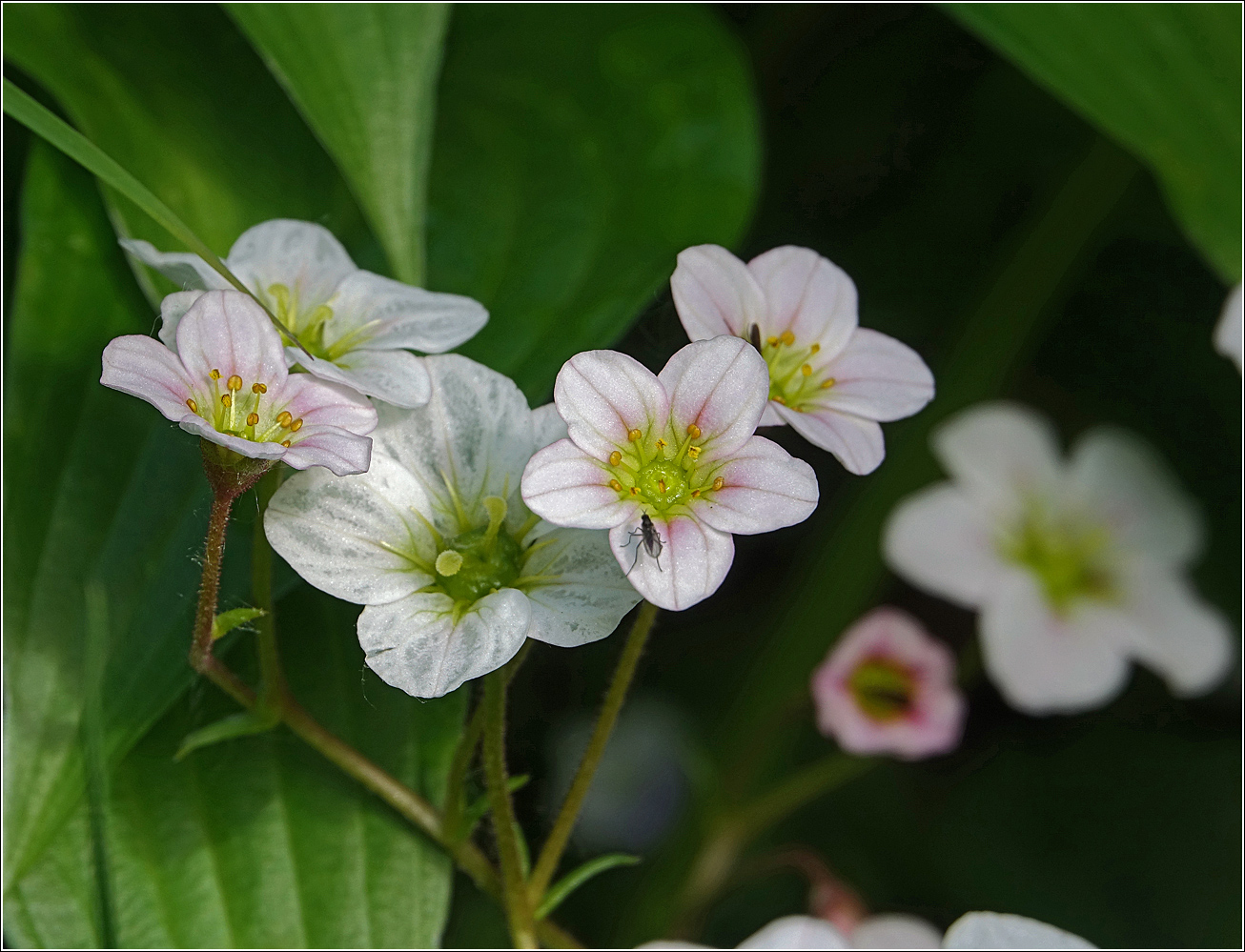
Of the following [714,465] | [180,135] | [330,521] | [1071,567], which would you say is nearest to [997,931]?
[714,465]

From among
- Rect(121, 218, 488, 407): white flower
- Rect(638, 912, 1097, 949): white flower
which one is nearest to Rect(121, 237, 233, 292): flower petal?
Rect(121, 218, 488, 407): white flower

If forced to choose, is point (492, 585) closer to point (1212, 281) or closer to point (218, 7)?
point (218, 7)

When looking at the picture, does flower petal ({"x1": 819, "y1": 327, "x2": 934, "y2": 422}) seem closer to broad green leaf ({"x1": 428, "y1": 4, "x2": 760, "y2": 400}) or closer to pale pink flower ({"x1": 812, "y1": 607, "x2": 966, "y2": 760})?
broad green leaf ({"x1": 428, "y1": 4, "x2": 760, "y2": 400})

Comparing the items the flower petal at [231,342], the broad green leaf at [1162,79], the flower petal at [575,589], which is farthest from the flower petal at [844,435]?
the broad green leaf at [1162,79]

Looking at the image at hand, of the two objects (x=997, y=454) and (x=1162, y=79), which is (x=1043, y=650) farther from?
(x=1162, y=79)

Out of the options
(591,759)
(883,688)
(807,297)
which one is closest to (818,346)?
(807,297)

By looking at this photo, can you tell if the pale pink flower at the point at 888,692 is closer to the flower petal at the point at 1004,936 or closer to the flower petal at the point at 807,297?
the flower petal at the point at 1004,936
